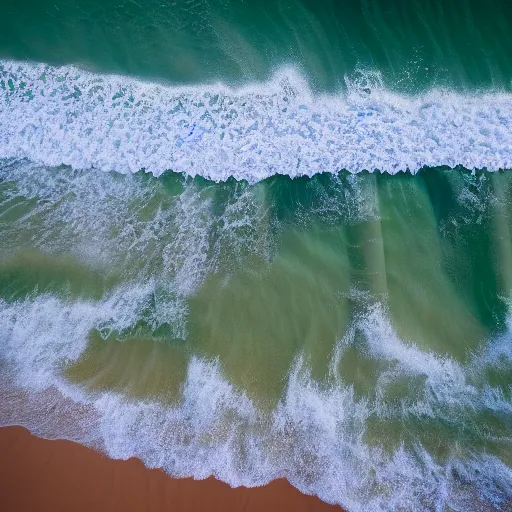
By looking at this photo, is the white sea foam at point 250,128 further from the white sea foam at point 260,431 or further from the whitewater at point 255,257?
the white sea foam at point 260,431

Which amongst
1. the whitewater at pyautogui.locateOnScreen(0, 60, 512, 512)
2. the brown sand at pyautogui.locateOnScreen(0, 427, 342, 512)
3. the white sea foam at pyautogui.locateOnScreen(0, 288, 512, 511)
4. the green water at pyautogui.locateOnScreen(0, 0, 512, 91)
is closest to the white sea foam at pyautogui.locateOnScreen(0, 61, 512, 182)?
the whitewater at pyautogui.locateOnScreen(0, 60, 512, 512)

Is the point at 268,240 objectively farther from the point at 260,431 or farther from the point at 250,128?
the point at 260,431

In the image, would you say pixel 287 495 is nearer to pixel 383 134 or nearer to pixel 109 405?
pixel 109 405

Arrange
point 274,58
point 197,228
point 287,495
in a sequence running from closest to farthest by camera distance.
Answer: point 287,495 → point 197,228 → point 274,58

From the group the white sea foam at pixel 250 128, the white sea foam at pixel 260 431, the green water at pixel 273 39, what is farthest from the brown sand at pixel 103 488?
the green water at pixel 273 39

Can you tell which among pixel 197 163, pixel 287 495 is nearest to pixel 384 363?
pixel 287 495

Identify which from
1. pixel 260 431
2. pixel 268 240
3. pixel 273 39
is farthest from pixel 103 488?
pixel 273 39
